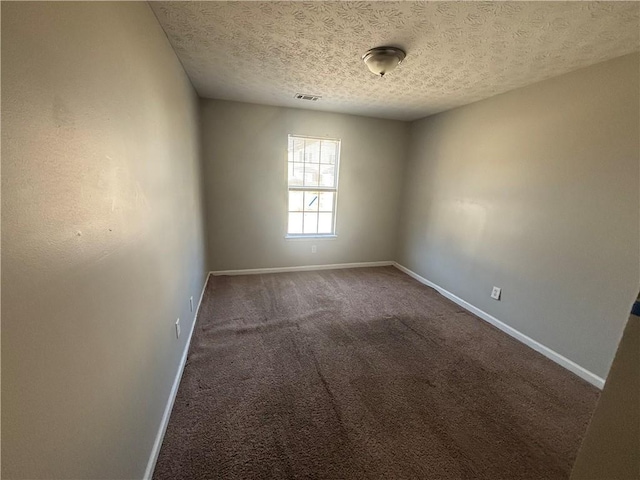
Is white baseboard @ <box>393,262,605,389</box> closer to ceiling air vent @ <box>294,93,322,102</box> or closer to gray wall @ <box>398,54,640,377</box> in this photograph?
gray wall @ <box>398,54,640,377</box>

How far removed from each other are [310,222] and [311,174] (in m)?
0.74

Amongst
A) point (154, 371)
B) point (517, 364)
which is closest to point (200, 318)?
point (154, 371)

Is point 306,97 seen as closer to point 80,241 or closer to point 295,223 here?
point 295,223

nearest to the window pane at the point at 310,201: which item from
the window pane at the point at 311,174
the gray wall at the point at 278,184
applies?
the window pane at the point at 311,174

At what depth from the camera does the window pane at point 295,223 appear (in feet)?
13.2

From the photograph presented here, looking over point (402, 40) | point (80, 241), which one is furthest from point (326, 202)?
point (80, 241)

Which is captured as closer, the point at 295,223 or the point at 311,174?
the point at 311,174

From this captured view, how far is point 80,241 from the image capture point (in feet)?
2.49

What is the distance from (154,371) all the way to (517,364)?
2649 millimetres

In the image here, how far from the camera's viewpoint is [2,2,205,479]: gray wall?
0.54 metres

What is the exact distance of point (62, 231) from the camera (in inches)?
26.9

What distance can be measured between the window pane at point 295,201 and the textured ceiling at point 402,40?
154cm

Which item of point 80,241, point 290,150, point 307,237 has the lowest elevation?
point 307,237

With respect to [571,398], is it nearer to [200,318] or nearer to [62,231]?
[62,231]
